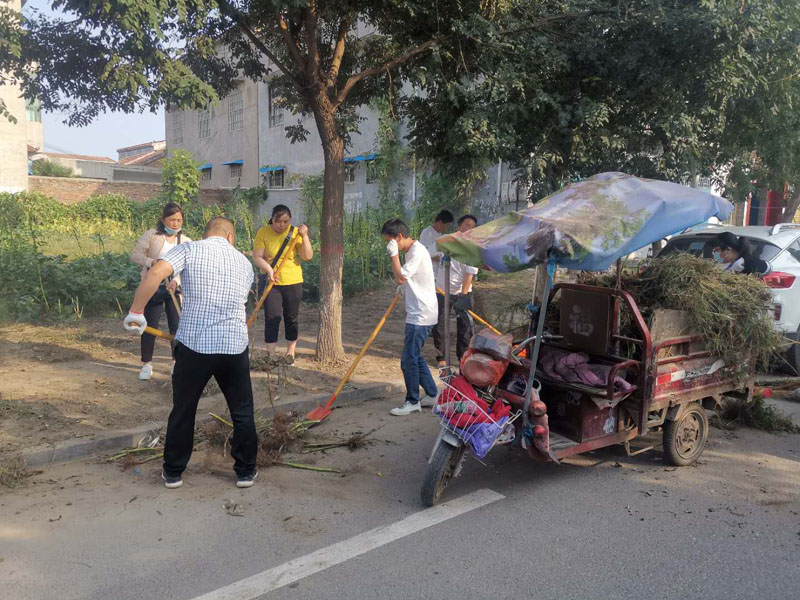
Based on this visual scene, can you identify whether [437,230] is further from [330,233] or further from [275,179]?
[275,179]

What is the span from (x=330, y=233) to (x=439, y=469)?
3.95 meters

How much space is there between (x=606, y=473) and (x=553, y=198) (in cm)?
213

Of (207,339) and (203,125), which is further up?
(203,125)

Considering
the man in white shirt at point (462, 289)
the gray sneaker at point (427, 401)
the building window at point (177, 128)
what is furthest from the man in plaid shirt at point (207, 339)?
the building window at point (177, 128)

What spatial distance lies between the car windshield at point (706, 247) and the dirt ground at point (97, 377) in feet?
11.5

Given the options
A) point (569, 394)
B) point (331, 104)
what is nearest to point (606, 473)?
point (569, 394)

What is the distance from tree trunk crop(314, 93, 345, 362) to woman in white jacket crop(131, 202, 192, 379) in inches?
64.5

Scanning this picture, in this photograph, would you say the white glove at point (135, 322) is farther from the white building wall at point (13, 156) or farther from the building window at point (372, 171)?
the white building wall at point (13, 156)

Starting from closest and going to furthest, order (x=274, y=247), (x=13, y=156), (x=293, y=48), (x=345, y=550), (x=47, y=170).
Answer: (x=345, y=550) < (x=274, y=247) < (x=293, y=48) < (x=13, y=156) < (x=47, y=170)

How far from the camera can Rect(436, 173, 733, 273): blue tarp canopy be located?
158 inches

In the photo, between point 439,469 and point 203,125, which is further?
point 203,125

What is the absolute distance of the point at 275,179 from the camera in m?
27.1

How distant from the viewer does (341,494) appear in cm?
434

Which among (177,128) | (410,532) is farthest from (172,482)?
(177,128)
